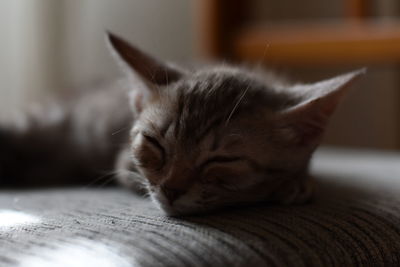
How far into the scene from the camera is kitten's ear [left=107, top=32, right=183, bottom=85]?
3.72ft

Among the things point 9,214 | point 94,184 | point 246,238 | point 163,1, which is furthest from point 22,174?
point 163,1

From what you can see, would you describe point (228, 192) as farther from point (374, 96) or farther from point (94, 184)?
point (374, 96)

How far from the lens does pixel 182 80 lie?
1.09m

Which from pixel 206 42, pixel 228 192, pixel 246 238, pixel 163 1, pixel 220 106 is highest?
pixel 163 1

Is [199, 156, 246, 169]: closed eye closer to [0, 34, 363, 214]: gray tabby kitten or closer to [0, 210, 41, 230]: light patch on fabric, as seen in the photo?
[0, 34, 363, 214]: gray tabby kitten

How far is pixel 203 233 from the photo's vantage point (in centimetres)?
80

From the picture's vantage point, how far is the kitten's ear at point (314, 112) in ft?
3.22

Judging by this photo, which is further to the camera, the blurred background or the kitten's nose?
the blurred background

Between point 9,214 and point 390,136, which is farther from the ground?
point 390,136

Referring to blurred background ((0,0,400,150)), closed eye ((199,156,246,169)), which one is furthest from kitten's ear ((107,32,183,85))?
blurred background ((0,0,400,150))

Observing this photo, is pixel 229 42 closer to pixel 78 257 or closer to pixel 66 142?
pixel 66 142

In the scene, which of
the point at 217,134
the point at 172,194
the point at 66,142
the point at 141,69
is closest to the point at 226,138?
the point at 217,134

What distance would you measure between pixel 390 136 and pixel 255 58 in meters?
0.58

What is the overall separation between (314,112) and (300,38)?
976 mm
